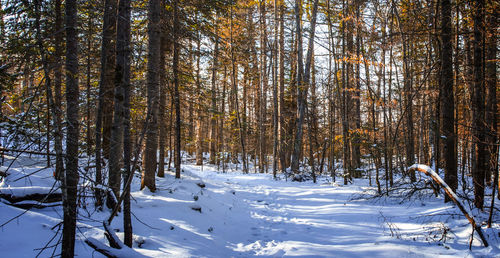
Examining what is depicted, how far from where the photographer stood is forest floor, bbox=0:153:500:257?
354cm

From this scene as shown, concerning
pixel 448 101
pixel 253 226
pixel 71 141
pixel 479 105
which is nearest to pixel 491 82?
pixel 448 101

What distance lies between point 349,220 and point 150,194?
5014 millimetres

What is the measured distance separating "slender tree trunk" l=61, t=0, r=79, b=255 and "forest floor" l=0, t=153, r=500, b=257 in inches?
6.3

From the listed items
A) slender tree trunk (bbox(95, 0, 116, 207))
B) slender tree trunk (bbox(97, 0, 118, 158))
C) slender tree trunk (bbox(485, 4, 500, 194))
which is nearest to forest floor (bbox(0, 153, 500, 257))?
slender tree trunk (bbox(95, 0, 116, 207))

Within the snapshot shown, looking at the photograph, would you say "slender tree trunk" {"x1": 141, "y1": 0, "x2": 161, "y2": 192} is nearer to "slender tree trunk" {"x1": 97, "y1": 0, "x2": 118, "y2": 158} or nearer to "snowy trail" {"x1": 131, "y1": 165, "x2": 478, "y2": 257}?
"slender tree trunk" {"x1": 97, "y1": 0, "x2": 118, "y2": 158}

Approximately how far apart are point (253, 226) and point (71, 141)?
4546mm

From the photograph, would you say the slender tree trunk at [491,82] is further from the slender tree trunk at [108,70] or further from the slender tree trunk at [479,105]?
the slender tree trunk at [108,70]

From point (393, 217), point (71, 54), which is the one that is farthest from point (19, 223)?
point (393, 217)

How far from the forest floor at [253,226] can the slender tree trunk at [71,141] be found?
16cm

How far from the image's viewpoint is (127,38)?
163 inches

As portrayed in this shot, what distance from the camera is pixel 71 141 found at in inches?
106

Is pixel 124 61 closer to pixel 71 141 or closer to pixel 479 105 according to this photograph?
pixel 71 141

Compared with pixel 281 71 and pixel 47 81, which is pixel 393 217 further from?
pixel 281 71

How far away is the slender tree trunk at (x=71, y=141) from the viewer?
8.93ft
